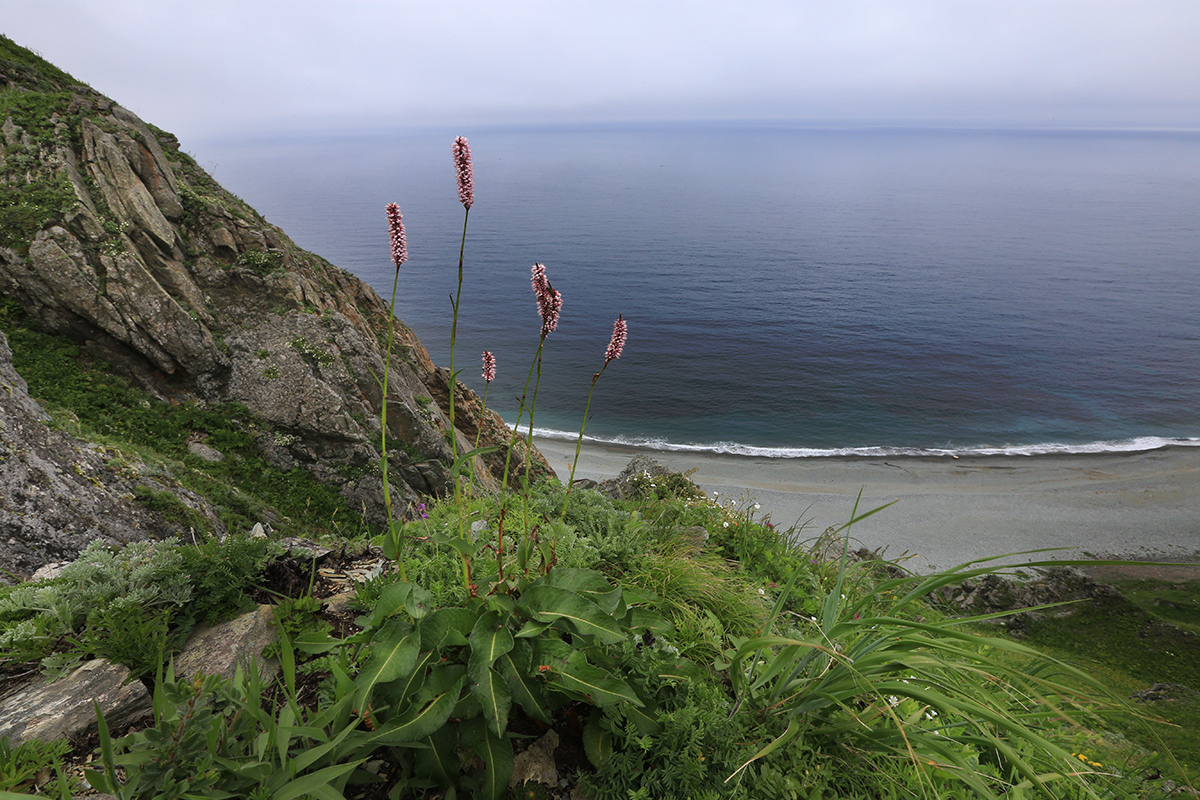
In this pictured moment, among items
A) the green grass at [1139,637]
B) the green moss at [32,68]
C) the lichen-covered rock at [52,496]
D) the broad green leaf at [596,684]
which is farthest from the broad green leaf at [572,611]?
the green moss at [32,68]

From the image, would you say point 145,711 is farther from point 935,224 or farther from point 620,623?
point 935,224

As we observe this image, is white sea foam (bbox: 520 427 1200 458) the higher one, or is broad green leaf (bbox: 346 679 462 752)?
broad green leaf (bbox: 346 679 462 752)

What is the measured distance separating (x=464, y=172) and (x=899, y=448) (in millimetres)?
42349

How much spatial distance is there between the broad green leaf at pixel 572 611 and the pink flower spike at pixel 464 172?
70.1 inches

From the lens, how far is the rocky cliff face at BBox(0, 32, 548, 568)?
40.5 feet

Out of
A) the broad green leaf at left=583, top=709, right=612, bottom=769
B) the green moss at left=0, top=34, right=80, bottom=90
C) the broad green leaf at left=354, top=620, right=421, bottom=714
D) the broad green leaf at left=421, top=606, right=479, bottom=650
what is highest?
the green moss at left=0, top=34, right=80, bottom=90

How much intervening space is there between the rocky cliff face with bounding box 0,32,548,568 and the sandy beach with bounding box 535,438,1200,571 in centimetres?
1565

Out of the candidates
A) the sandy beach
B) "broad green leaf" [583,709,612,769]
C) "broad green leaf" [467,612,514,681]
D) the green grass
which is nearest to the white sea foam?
the sandy beach

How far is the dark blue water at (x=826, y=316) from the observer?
41.6m

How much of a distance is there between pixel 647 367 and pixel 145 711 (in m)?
47.2

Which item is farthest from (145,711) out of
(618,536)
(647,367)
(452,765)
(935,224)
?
(935,224)

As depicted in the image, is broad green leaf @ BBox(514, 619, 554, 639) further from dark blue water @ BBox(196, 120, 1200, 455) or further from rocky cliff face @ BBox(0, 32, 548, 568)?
dark blue water @ BBox(196, 120, 1200, 455)

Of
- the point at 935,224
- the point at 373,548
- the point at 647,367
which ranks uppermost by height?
the point at 935,224

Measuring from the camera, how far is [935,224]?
11600 centimetres
